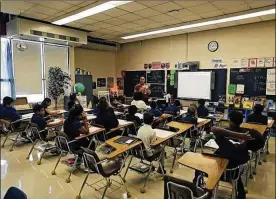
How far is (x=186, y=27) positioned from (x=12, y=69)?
18.5ft

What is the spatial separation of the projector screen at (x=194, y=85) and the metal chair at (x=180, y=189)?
591 cm

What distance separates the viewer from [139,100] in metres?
5.87

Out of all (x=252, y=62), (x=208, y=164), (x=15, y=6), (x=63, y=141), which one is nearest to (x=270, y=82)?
(x=252, y=62)

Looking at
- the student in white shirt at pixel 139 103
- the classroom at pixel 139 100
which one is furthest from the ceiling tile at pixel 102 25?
the student in white shirt at pixel 139 103

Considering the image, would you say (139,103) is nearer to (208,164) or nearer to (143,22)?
(143,22)

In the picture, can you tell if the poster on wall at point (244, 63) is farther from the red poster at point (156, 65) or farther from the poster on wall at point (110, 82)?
the poster on wall at point (110, 82)

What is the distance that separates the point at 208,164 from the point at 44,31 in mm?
6063

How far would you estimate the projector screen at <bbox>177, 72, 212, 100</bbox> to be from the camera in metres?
7.48

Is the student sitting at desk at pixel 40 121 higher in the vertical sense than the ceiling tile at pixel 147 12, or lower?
lower

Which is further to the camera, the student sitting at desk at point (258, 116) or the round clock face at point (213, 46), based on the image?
the round clock face at point (213, 46)

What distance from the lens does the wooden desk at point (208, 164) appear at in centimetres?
211

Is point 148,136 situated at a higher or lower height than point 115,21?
lower

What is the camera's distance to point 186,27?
6.92 m

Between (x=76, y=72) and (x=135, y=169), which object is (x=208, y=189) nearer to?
(x=135, y=169)
